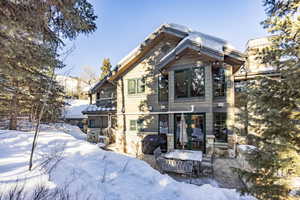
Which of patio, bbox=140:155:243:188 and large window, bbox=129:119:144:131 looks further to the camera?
large window, bbox=129:119:144:131

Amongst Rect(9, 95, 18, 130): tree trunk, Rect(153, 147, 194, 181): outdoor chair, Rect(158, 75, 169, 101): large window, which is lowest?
Rect(153, 147, 194, 181): outdoor chair

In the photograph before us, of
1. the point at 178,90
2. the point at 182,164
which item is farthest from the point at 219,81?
the point at 182,164

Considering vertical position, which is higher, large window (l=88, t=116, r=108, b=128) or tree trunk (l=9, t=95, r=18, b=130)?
tree trunk (l=9, t=95, r=18, b=130)

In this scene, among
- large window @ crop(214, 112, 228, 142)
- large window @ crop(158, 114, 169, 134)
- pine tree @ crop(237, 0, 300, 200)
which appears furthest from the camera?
large window @ crop(158, 114, 169, 134)

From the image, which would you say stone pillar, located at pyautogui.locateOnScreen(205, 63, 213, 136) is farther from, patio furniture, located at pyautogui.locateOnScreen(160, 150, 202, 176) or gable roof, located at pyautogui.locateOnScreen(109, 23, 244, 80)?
patio furniture, located at pyautogui.locateOnScreen(160, 150, 202, 176)

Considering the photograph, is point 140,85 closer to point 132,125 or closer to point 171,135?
point 132,125

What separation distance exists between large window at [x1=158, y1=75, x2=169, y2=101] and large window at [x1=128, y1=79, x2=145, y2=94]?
1616 millimetres

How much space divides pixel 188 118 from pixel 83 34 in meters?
8.04

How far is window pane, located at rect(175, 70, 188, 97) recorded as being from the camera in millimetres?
10570

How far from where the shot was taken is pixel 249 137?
12.5 ft

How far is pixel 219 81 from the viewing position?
10.3 meters

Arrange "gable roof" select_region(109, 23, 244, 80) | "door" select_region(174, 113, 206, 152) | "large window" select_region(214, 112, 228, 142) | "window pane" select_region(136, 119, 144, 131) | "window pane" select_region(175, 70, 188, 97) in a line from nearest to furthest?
"gable roof" select_region(109, 23, 244, 80) → "large window" select_region(214, 112, 228, 142) → "door" select_region(174, 113, 206, 152) → "window pane" select_region(175, 70, 188, 97) → "window pane" select_region(136, 119, 144, 131)

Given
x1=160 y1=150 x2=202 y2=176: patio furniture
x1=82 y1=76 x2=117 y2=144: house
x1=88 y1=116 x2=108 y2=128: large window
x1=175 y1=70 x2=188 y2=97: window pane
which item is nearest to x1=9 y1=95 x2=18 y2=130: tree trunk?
x1=82 y1=76 x2=117 y2=144: house

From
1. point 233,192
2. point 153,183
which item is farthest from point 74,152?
point 233,192
